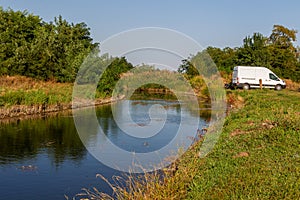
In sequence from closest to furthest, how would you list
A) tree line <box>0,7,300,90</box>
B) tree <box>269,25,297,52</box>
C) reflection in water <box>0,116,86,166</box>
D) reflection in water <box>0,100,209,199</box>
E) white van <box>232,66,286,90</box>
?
reflection in water <box>0,100,209,199</box>, reflection in water <box>0,116,86,166</box>, white van <box>232,66,286,90</box>, tree line <box>0,7,300,90</box>, tree <box>269,25,297,52</box>

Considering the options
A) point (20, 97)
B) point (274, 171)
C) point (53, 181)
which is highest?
point (20, 97)

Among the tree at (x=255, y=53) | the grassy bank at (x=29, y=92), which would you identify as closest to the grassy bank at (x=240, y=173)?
the grassy bank at (x=29, y=92)

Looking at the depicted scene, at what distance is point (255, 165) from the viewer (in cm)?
944

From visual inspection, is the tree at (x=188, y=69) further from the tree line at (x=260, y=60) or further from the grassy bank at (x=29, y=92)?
the grassy bank at (x=29, y=92)

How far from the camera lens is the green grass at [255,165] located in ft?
26.0

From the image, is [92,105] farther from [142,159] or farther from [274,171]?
[274,171]

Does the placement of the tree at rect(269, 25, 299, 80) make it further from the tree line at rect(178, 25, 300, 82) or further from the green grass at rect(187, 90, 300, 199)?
the green grass at rect(187, 90, 300, 199)

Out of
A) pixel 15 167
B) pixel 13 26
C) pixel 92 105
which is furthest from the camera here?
pixel 13 26

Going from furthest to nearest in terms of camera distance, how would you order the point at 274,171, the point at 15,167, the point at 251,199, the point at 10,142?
the point at 10,142 < the point at 15,167 < the point at 274,171 < the point at 251,199

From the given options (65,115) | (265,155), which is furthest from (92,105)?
(265,155)

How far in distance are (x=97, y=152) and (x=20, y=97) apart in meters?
12.4

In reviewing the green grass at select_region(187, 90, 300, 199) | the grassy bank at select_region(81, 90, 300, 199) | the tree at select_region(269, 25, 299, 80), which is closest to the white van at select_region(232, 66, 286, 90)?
the tree at select_region(269, 25, 299, 80)

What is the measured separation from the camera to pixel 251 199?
7445 mm

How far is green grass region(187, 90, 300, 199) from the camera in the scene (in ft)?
26.0
